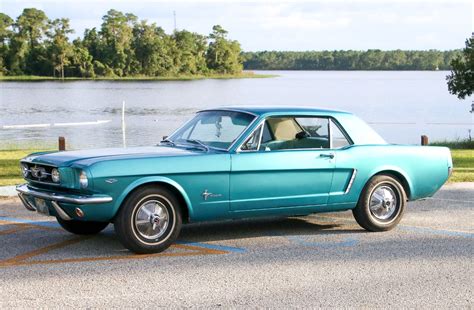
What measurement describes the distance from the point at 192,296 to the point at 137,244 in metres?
1.60

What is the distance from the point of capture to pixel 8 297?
6203 mm

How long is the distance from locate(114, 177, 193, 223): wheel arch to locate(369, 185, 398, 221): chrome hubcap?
230 centimetres

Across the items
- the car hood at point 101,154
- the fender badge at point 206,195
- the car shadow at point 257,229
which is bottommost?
the car shadow at point 257,229

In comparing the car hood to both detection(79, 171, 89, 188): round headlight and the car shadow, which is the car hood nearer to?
detection(79, 171, 89, 188): round headlight

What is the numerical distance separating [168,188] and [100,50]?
5782 inches

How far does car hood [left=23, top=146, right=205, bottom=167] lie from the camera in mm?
7770

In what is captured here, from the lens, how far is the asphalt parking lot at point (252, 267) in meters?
6.23

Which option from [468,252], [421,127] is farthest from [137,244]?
[421,127]

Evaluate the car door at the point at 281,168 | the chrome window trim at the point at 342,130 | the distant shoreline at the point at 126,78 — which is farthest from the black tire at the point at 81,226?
the distant shoreline at the point at 126,78

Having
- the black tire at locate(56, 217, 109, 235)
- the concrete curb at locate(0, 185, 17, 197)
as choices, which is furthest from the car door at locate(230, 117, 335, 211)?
the concrete curb at locate(0, 185, 17, 197)

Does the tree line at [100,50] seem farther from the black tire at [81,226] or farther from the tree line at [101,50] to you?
the black tire at [81,226]

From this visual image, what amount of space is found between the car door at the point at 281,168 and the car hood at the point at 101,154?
0.53 m

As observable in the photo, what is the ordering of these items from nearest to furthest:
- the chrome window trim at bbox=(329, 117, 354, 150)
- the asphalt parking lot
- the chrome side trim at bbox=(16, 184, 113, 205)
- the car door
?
the asphalt parking lot → the chrome side trim at bbox=(16, 184, 113, 205) → the car door → the chrome window trim at bbox=(329, 117, 354, 150)

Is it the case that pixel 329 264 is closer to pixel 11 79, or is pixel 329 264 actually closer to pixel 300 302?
pixel 300 302
